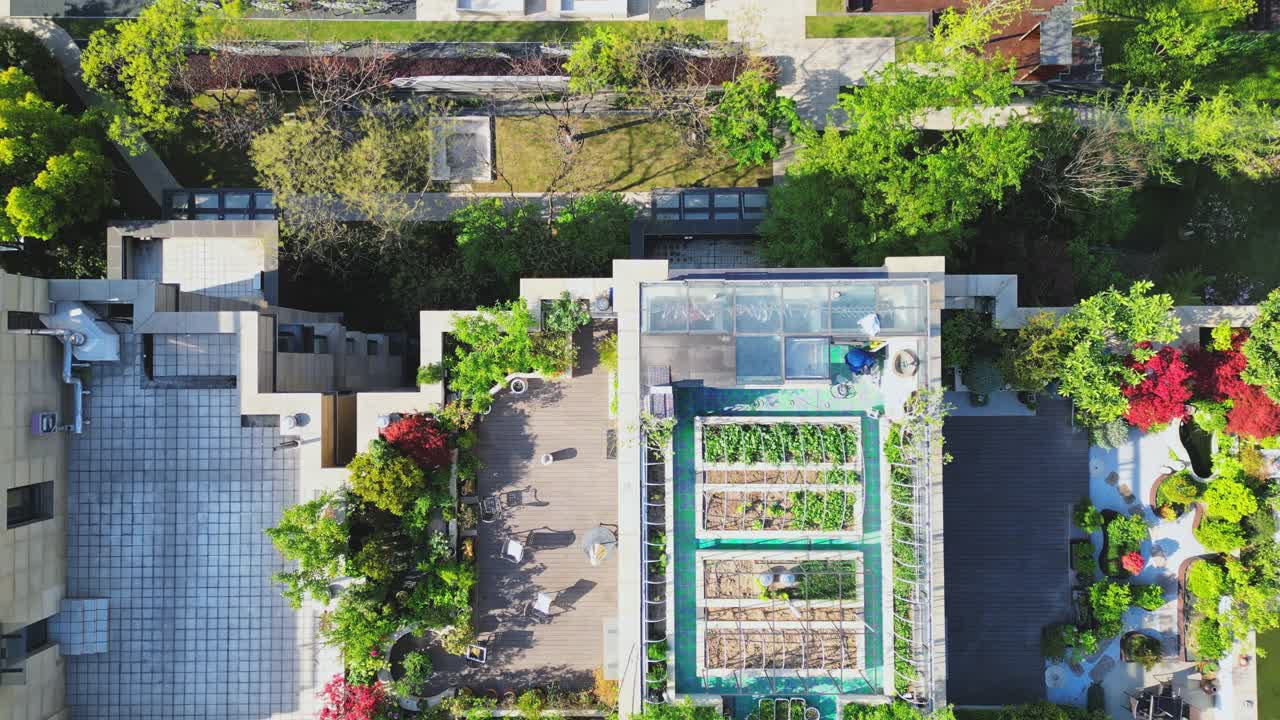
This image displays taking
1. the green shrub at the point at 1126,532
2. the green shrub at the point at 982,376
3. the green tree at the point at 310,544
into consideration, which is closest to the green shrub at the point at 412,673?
the green tree at the point at 310,544

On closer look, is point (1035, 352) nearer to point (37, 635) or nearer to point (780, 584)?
point (780, 584)

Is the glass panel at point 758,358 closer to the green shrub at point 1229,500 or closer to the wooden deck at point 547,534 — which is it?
the wooden deck at point 547,534

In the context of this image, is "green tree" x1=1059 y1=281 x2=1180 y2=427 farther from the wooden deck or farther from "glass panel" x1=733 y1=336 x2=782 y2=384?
the wooden deck

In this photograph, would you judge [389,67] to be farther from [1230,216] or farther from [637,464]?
[1230,216]

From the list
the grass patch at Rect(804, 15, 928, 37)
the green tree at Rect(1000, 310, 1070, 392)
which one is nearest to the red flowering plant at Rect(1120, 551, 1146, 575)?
the green tree at Rect(1000, 310, 1070, 392)

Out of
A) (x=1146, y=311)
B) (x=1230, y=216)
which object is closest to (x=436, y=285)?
(x=1146, y=311)
